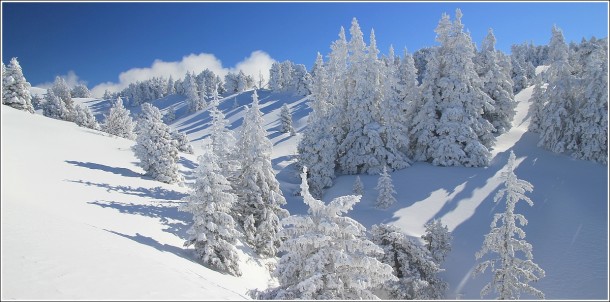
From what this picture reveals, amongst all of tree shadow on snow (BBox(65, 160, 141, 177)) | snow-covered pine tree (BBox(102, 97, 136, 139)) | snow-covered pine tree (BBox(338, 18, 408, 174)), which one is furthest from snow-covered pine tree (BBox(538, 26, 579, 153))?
snow-covered pine tree (BBox(102, 97, 136, 139))

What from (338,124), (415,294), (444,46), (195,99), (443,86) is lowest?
(415,294)

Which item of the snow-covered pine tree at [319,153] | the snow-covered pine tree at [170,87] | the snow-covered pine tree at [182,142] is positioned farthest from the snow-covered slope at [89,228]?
the snow-covered pine tree at [170,87]

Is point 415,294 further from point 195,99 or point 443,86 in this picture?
point 195,99

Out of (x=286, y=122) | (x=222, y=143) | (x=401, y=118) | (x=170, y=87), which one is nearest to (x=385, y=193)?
(x=401, y=118)

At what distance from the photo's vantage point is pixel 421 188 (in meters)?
31.6

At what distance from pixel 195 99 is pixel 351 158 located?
10080 centimetres

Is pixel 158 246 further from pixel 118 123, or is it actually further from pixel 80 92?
pixel 80 92

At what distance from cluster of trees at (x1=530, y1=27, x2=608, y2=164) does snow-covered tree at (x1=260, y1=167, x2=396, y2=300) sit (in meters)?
32.6

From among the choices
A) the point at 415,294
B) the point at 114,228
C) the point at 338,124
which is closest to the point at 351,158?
the point at 338,124

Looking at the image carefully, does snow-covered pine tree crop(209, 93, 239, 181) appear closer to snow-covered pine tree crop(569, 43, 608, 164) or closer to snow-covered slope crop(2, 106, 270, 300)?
snow-covered slope crop(2, 106, 270, 300)

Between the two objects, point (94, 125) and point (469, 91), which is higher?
point (94, 125)

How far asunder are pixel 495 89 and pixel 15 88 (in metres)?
56.8

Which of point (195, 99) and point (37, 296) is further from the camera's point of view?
point (195, 99)

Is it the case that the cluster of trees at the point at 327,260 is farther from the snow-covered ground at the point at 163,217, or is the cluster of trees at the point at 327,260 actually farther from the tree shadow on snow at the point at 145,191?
the tree shadow on snow at the point at 145,191
